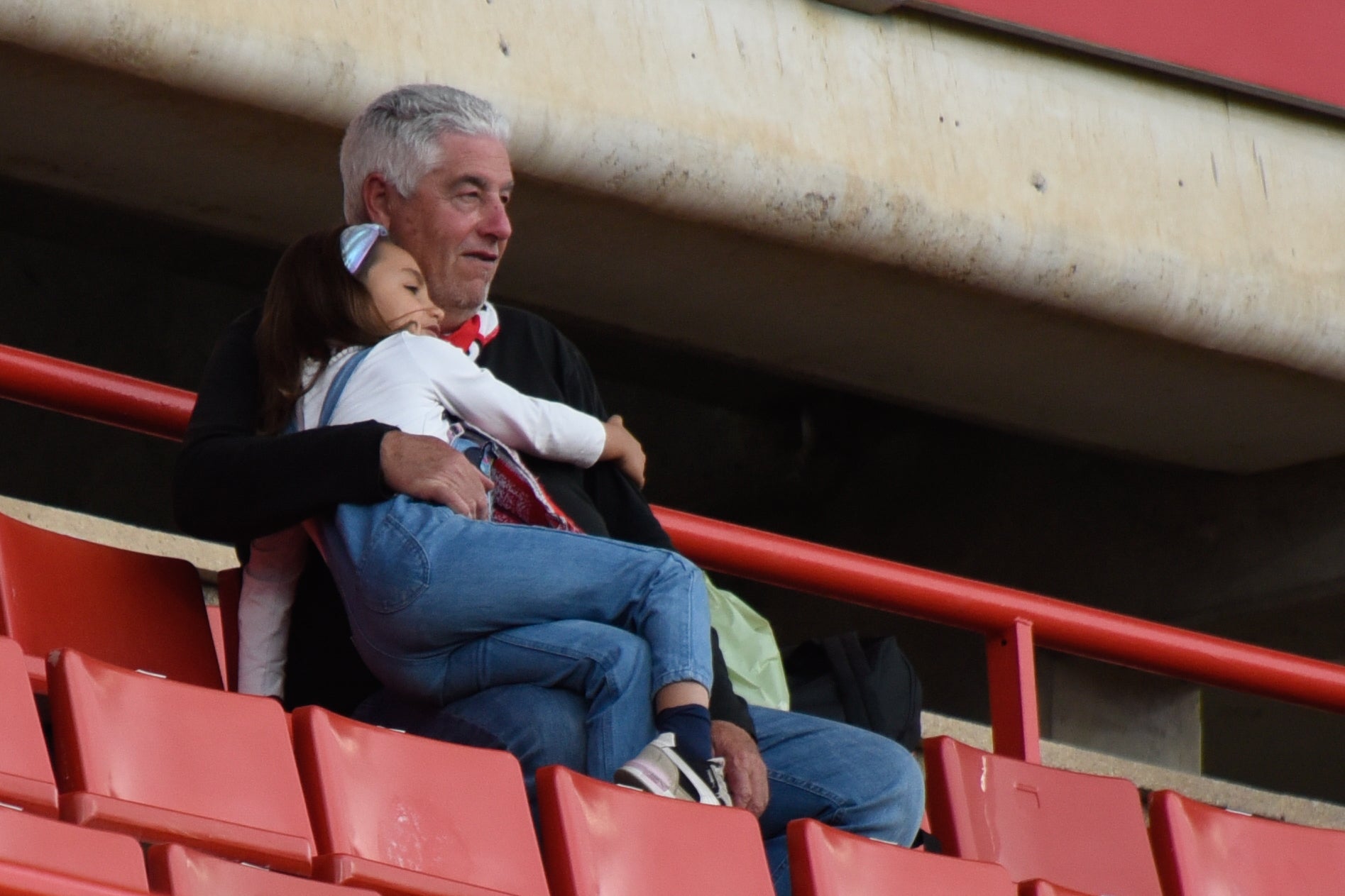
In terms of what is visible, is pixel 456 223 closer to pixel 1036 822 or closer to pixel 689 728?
pixel 689 728

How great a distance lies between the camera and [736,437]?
6.90m

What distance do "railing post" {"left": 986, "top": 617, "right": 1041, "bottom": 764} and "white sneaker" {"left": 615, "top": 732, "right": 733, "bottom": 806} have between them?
0.93m

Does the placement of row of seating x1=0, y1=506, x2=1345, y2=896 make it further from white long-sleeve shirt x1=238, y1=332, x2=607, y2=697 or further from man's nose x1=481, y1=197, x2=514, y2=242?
man's nose x1=481, y1=197, x2=514, y2=242

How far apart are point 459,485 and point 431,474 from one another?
0.03 m

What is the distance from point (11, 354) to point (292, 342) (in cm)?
55

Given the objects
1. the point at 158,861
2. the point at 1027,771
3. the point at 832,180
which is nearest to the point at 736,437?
the point at 832,180

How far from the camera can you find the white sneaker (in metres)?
1.92

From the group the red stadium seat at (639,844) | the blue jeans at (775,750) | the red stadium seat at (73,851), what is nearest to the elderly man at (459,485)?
the blue jeans at (775,750)

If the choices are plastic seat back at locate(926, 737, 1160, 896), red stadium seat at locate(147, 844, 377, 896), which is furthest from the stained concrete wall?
red stadium seat at locate(147, 844, 377, 896)

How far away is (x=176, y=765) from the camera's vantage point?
170cm

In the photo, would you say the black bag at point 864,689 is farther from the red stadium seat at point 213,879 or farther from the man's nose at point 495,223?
the red stadium seat at point 213,879

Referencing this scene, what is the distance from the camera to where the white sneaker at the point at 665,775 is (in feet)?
6.28

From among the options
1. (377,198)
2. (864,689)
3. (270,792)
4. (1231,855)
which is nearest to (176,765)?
(270,792)

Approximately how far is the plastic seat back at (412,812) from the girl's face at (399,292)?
1.68ft
